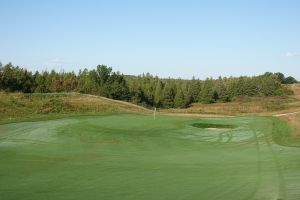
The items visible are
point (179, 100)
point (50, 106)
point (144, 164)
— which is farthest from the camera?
point (179, 100)

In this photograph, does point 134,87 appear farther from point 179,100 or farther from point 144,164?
point 144,164

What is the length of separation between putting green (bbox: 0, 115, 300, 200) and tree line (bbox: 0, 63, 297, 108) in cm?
5377

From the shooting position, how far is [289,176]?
15719mm

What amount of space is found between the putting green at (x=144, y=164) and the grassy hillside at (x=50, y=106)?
11398mm

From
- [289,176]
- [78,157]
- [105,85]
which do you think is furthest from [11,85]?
[289,176]

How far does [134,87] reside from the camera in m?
113

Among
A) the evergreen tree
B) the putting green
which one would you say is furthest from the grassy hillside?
the evergreen tree

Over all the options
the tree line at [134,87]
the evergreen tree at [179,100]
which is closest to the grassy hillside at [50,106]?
the tree line at [134,87]

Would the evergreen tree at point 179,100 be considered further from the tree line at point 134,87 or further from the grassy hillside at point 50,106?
the grassy hillside at point 50,106

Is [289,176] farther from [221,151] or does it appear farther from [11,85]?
[11,85]

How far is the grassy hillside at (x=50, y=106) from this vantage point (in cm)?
4272

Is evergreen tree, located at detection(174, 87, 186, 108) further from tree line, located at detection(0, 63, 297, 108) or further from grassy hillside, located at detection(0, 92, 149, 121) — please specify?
grassy hillside, located at detection(0, 92, 149, 121)

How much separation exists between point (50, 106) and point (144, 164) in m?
31.0

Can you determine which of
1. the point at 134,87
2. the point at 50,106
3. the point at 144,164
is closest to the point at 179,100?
the point at 134,87
